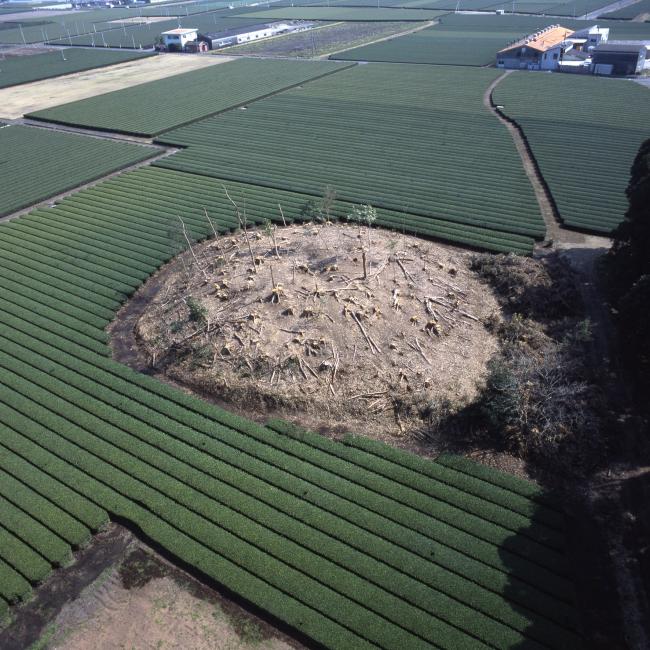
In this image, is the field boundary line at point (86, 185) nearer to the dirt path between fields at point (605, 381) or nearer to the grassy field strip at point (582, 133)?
the dirt path between fields at point (605, 381)

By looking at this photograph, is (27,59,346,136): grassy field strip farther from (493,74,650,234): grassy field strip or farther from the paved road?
the paved road

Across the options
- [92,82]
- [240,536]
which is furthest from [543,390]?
[92,82]

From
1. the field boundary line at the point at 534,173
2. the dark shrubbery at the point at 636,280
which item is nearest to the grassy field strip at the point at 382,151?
the field boundary line at the point at 534,173

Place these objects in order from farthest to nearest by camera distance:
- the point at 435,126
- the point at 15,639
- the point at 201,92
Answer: the point at 201,92 < the point at 435,126 < the point at 15,639

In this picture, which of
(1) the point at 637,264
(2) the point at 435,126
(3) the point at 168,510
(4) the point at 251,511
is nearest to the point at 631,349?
(1) the point at 637,264

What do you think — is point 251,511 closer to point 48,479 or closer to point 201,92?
point 48,479

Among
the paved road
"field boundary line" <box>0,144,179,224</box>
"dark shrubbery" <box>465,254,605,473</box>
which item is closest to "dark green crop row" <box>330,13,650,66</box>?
the paved road

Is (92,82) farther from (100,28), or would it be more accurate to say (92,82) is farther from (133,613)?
(133,613)
